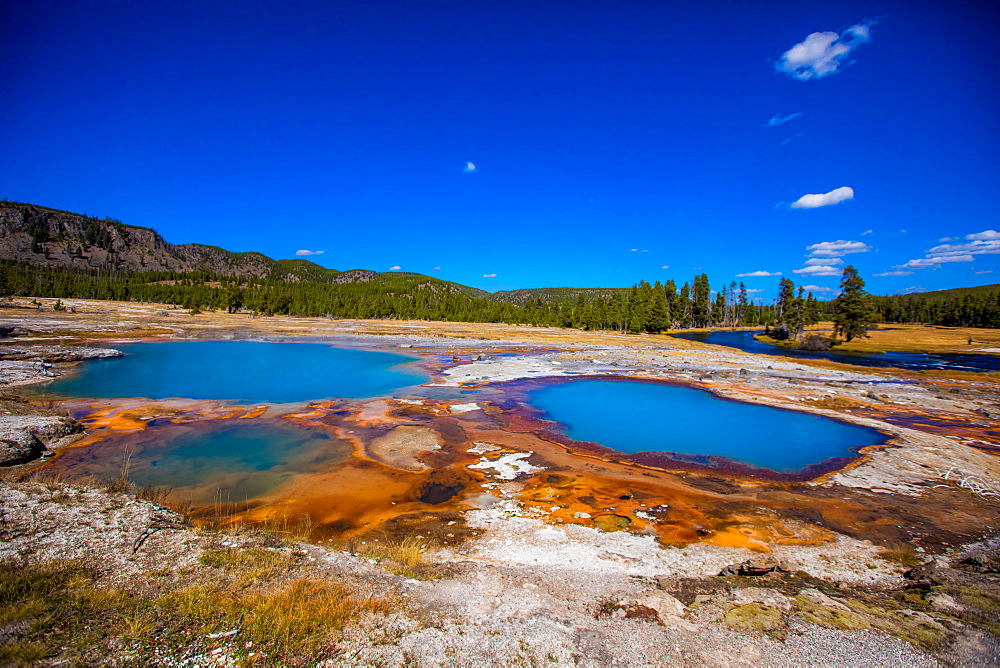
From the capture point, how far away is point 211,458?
36.2ft

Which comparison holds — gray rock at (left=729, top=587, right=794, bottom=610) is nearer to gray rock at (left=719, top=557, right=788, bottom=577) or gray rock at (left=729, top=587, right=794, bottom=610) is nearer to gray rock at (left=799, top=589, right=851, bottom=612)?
gray rock at (left=799, top=589, right=851, bottom=612)

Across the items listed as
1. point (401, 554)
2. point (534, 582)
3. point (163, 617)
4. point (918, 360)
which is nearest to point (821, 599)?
point (534, 582)

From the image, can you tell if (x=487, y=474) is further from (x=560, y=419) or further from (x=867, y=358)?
(x=867, y=358)

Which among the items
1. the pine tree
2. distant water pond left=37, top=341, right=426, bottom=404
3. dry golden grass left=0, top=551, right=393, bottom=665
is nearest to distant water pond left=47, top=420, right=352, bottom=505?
dry golden grass left=0, top=551, right=393, bottom=665

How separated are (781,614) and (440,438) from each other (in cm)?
942

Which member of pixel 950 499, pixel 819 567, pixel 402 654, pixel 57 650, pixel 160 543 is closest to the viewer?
pixel 57 650

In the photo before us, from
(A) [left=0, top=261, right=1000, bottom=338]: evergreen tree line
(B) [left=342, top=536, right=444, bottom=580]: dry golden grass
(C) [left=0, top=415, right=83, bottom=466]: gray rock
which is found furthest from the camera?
(A) [left=0, top=261, right=1000, bottom=338]: evergreen tree line

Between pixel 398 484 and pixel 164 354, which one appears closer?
pixel 398 484

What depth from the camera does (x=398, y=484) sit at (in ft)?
31.4

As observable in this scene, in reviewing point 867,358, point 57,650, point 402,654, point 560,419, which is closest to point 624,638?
point 402,654

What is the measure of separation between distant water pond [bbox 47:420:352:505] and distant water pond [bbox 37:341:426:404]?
17.6 ft

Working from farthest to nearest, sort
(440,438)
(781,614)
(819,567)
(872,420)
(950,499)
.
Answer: (872,420) → (440,438) → (950,499) → (819,567) → (781,614)

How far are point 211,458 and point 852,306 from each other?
71.2 m

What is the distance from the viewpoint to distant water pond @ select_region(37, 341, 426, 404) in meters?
19.4
